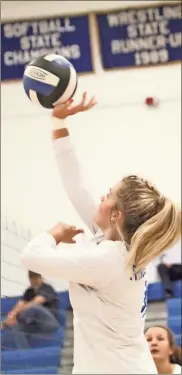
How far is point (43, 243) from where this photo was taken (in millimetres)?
1848

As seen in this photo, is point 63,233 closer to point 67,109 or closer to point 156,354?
point 67,109

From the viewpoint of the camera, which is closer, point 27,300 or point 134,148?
point 27,300

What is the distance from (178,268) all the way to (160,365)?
3527 millimetres

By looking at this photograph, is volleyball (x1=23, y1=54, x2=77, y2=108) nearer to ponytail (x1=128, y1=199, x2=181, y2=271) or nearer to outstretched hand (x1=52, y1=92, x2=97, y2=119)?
outstretched hand (x1=52, y1=92, x2=97, y2=119)

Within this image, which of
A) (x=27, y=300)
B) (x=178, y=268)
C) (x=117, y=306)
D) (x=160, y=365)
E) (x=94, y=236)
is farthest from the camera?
(x=178, y=268)

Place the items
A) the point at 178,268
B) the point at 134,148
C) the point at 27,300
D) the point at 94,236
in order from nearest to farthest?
1. the point at 94,236
2. the point at 27,300
3. the point at 178,268
4. the point at 134,148

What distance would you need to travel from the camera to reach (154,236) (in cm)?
190

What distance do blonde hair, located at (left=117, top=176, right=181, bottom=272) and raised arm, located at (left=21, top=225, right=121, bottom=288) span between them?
0.21ft

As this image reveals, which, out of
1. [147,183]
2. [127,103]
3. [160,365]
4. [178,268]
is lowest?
[178,268]

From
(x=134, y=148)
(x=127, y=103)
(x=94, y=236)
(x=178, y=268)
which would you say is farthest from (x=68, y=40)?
(x=94, y=236)

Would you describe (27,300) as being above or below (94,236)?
below

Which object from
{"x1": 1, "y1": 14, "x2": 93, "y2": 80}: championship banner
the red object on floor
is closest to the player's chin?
the red object on floor

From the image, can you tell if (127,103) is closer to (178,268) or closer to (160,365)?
(178,268)

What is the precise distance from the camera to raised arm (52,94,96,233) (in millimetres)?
2244
